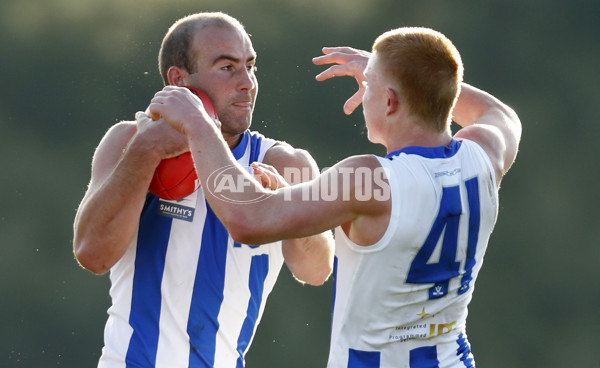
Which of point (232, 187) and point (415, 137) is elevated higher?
point (415, 137)

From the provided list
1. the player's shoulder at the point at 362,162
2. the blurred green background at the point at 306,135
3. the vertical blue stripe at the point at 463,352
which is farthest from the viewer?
the blurred green background at the point at 306,135

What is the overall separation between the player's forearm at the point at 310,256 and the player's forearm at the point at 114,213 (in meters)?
0.55

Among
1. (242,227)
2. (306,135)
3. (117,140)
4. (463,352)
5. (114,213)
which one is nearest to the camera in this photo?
(242,227)

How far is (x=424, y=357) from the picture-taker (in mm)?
2307

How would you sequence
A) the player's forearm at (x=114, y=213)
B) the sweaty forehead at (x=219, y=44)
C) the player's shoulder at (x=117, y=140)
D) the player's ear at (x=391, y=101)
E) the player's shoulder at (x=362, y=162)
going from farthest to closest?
the sweaty forehead at (x=219, y=44) < the player's shoulder at (x=117, y=140) < the player's forearm at (x=114, y=213) < the player's ear at (x=391, y=101) < the player's shoulder at (x=362, y=162)

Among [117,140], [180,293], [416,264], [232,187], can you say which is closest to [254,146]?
[117,140]

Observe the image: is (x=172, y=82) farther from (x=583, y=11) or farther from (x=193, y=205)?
(x=583, y=11)

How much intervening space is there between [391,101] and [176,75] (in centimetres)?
103

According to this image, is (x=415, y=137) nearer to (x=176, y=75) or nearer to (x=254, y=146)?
(x=254, y=146)

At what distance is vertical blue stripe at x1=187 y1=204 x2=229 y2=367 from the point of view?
9.01ft

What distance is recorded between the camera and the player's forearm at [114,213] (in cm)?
260

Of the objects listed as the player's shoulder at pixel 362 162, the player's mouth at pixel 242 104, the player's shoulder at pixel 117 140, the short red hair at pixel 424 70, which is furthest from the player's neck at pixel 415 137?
the player's shoulder at pixel 117 140

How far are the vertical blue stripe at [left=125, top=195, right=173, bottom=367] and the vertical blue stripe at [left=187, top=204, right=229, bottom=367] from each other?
12cm

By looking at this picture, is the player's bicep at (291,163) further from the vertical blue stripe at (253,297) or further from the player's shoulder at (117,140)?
the player's shoulder at (117,140)
